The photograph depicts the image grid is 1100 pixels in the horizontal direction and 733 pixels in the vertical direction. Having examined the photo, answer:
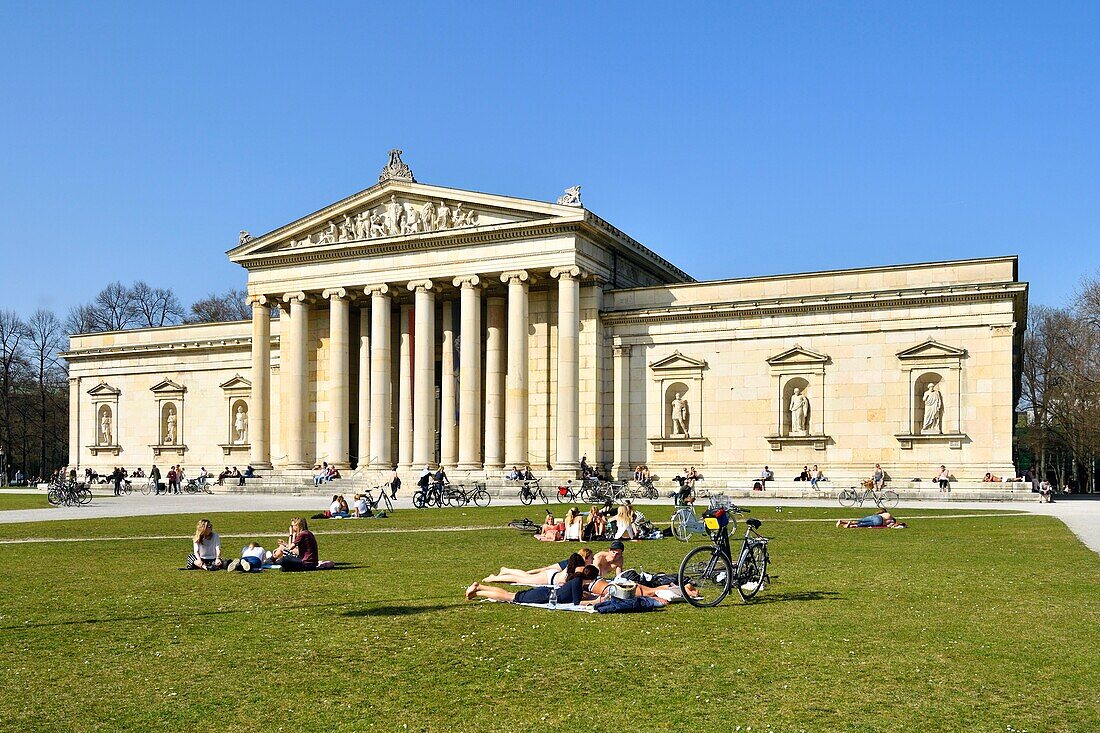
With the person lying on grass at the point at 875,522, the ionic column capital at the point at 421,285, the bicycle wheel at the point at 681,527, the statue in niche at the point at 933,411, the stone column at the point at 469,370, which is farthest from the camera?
the ionic column capital at the point at 421,285

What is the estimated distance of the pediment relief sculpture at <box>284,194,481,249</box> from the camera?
195 ft

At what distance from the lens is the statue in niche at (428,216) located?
59.8 metres

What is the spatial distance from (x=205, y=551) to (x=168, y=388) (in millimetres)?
55380

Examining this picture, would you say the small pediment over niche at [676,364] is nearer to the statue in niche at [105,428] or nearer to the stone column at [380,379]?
the stone column at [380,379]

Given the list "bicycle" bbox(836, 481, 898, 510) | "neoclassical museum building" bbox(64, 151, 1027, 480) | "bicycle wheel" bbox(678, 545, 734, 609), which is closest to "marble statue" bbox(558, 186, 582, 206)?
"neoclassical museum building" bbox(64, 151, 1027, 480)

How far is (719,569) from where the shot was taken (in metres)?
16.1

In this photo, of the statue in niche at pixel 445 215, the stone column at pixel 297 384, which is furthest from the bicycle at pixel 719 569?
the stone column at pixel 297 384

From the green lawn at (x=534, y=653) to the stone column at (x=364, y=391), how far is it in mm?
41199

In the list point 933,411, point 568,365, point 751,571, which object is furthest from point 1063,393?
point 751,571

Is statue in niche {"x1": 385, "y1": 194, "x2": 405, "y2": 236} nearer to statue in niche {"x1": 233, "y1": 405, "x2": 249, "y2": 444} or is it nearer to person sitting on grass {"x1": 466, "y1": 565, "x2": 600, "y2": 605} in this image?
statue in niche {"x1": 233, "y1": 405, "x2": 249, "y2": 444}

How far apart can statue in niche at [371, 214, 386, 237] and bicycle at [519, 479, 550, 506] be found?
17.6 metres

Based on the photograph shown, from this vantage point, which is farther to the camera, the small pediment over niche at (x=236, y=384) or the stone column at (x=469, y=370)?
the small pediment over niche at (x=236, y=384)

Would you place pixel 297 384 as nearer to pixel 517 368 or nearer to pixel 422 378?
pixel 422 378

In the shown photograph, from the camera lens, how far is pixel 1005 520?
33438mm
